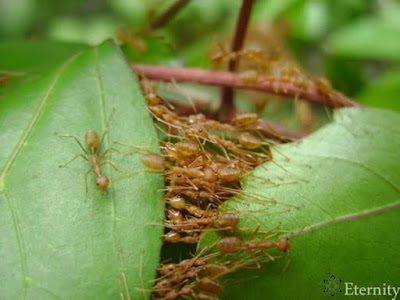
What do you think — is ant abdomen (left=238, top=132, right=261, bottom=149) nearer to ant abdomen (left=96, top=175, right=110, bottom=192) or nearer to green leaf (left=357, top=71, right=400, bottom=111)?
ant abdomen (left=96, top=175, right=110, bottom=192)

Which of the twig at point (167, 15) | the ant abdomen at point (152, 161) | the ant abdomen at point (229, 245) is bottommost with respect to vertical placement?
the ant abdomen at point (229, 245)

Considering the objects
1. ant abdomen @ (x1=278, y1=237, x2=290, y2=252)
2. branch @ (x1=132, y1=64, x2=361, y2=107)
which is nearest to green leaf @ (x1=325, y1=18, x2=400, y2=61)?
branch @ (x1=132, y1=64, x2=361, y2=107)

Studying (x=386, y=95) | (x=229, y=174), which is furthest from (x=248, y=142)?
(x=386, y=95)

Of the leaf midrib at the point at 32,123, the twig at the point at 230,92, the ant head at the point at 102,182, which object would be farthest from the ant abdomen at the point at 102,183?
the twig at the point at 230,92

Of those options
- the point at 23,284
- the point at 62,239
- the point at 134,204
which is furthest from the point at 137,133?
the point at 23,284

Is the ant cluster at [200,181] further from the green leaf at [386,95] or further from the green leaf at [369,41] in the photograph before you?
the green leaf at [369,41]

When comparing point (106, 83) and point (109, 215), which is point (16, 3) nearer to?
point (106, 83)
